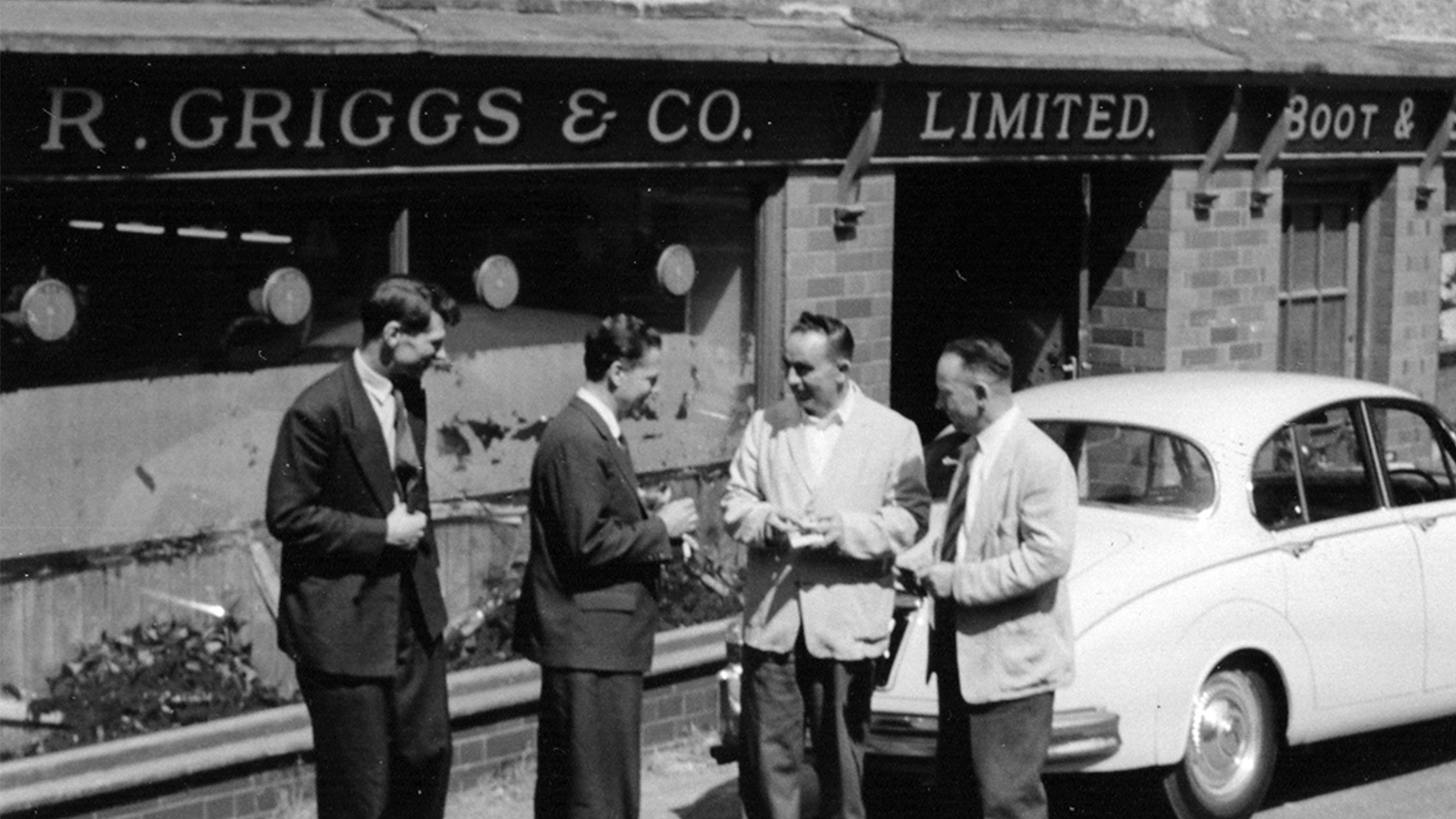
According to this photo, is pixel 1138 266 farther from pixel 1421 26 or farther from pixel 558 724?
pixel 558 724

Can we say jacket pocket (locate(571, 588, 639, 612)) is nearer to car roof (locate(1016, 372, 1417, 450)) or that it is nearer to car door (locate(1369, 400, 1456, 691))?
car roof (locate(1016, 372, 1417, 450))

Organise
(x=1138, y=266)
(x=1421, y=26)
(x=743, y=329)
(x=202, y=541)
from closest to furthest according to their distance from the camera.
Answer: (x=202, y=541), (x=743, y=329), (x=1138, y=266), (x=1421, y=26)

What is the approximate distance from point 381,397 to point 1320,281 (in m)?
Answer: 8.72

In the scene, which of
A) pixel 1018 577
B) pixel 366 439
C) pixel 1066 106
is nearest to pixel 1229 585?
pixel 1018 577

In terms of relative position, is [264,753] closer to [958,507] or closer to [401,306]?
[401,306]

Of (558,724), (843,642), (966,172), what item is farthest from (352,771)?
(966,172)

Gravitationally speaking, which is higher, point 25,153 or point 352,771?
point 25,153

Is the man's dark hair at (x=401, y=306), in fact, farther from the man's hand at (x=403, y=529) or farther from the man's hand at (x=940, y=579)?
the man's hand at (x=940, y=579)

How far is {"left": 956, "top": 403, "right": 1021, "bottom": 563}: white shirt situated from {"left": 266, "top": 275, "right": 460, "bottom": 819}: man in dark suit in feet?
5.15

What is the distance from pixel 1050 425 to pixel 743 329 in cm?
200

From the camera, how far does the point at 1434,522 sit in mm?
9023

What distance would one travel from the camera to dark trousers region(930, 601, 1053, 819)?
272 inches

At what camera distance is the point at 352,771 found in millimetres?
6473

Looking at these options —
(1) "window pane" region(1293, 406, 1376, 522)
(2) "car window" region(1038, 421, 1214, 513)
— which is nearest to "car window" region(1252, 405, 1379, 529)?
(1) "window pane" region(1293, 406, 1376, 522)
